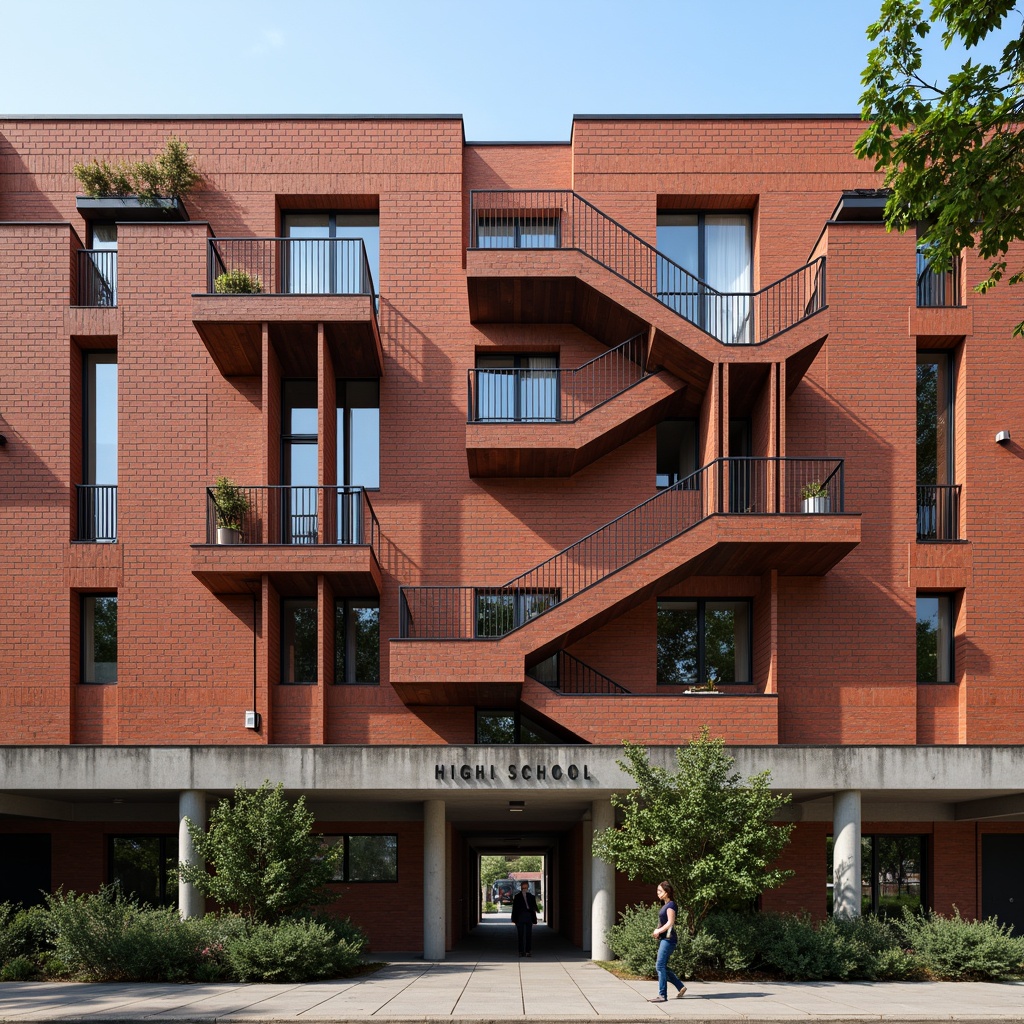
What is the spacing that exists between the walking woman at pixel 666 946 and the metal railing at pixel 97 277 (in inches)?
728

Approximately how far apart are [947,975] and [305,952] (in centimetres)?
1067

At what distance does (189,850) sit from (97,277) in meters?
13.7

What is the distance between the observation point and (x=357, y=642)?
1029 inches

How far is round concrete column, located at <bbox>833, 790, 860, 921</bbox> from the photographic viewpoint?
67.8ft

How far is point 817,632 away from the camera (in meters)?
25.2

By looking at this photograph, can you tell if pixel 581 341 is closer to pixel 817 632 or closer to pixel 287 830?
pixel 817 632

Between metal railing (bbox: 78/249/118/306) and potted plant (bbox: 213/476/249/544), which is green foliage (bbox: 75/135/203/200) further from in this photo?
potted plant (bbox: 213/476/249/544)

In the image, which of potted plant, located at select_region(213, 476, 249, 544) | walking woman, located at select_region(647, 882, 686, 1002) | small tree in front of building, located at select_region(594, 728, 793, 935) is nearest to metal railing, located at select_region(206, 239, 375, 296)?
potted plant, located at select_region(213, 476, 249, 544)

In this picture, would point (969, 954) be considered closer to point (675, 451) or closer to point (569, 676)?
point (569, 676)

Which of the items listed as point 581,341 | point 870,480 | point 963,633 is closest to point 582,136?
point 581,341

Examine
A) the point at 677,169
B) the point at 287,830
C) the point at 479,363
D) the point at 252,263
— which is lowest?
the point at 287,830

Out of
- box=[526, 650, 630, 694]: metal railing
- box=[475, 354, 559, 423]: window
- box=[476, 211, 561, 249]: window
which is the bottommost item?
box=[526, 650, 630, 694]: metal railing

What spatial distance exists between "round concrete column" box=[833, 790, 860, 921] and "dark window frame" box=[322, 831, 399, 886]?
9.91 metres

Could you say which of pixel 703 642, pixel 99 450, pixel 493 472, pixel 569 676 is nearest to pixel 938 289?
pixel 703 642
